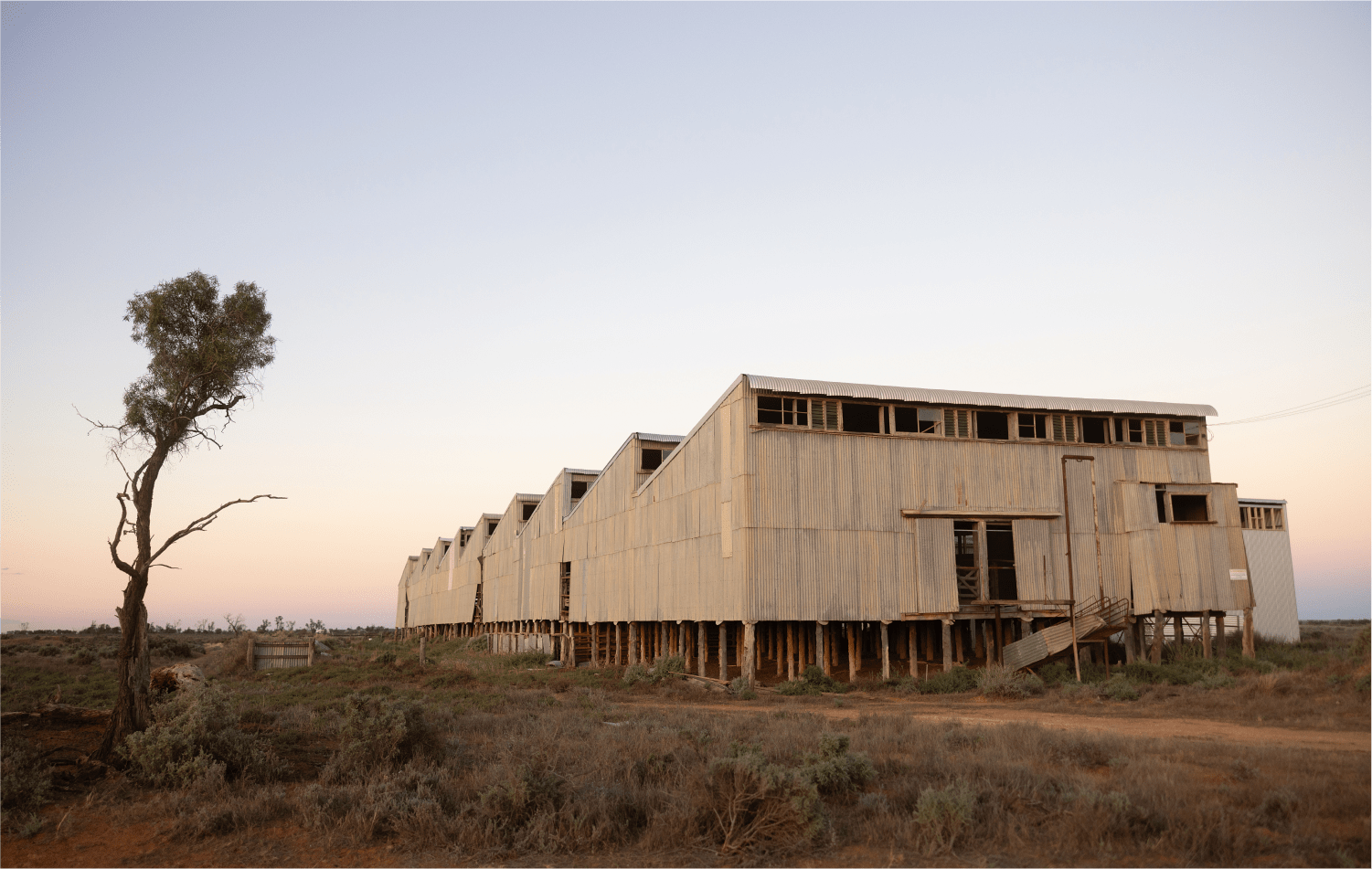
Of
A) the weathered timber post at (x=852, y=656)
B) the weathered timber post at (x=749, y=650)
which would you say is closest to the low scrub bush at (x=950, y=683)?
the weathered timber post at (x=852, y=656)

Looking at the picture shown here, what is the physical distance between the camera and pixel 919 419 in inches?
1347

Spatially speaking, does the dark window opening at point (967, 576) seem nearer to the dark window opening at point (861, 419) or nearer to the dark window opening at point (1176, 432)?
the dark window opening at point (861, 419)

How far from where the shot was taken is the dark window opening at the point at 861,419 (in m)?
35.9

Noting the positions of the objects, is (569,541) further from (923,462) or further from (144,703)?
(144,703)

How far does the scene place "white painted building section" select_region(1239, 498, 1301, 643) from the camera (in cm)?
5169

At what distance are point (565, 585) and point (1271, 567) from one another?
41.3 meters

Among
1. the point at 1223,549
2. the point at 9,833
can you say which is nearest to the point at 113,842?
the point at 9,833

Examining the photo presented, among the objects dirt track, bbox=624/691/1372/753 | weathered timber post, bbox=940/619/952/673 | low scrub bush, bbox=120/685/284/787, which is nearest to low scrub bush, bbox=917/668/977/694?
weathered timber post, bbox=940/619/952/673

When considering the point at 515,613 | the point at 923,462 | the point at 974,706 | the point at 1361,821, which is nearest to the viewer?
the point at 1361,821

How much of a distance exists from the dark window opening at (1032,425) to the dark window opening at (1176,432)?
17.8ft

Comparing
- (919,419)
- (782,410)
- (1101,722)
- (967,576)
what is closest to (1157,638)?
(967,576)

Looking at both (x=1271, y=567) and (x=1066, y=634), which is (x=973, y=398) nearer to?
(x=1066, y=634)

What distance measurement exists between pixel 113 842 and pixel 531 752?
615 cm

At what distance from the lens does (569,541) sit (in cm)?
5172
